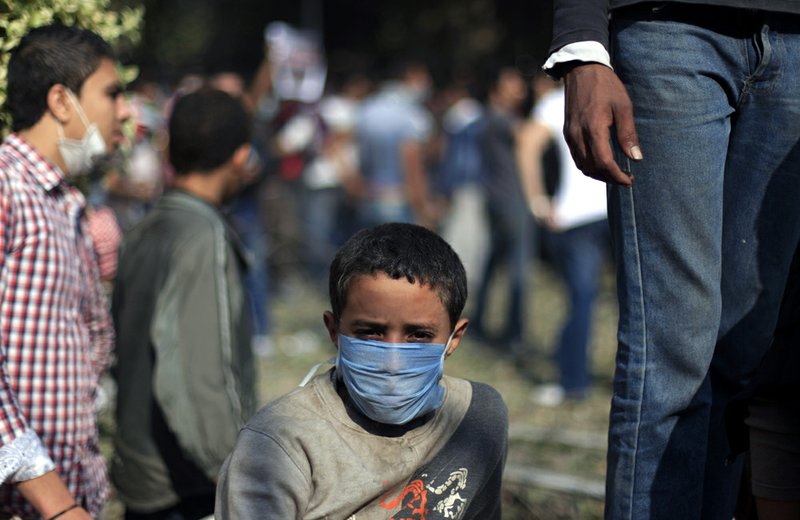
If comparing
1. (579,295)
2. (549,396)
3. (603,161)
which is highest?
(603,161)

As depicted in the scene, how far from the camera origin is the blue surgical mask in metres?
2.10

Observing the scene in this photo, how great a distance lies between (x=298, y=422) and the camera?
210 centimetres

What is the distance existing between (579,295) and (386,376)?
5.11 metres

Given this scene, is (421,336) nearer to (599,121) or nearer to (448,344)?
(448,344)

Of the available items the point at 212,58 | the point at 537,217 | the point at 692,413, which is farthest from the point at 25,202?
the point at 212,58

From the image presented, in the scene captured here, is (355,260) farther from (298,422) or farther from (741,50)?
(741,50)

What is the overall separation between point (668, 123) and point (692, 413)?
25.5 inches

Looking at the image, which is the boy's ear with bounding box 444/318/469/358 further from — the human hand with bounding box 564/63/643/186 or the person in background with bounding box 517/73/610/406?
the person in background with bounding box 517/73/610/406

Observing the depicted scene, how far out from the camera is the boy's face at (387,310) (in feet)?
7.07

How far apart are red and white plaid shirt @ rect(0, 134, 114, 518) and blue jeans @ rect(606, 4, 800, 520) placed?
1.36 meters

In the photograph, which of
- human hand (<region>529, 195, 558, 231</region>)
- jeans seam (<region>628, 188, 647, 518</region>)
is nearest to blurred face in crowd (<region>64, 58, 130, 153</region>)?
jeans seam (<region>628, 188, 647, 518</region>)

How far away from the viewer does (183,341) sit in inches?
129

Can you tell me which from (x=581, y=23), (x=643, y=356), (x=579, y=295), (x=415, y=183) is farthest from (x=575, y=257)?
(x=581, y=23)

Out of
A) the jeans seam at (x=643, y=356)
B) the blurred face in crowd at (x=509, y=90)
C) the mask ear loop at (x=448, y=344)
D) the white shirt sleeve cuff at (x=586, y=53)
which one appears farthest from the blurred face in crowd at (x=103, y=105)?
the blurred face in crowd at (x=509, y=90)
